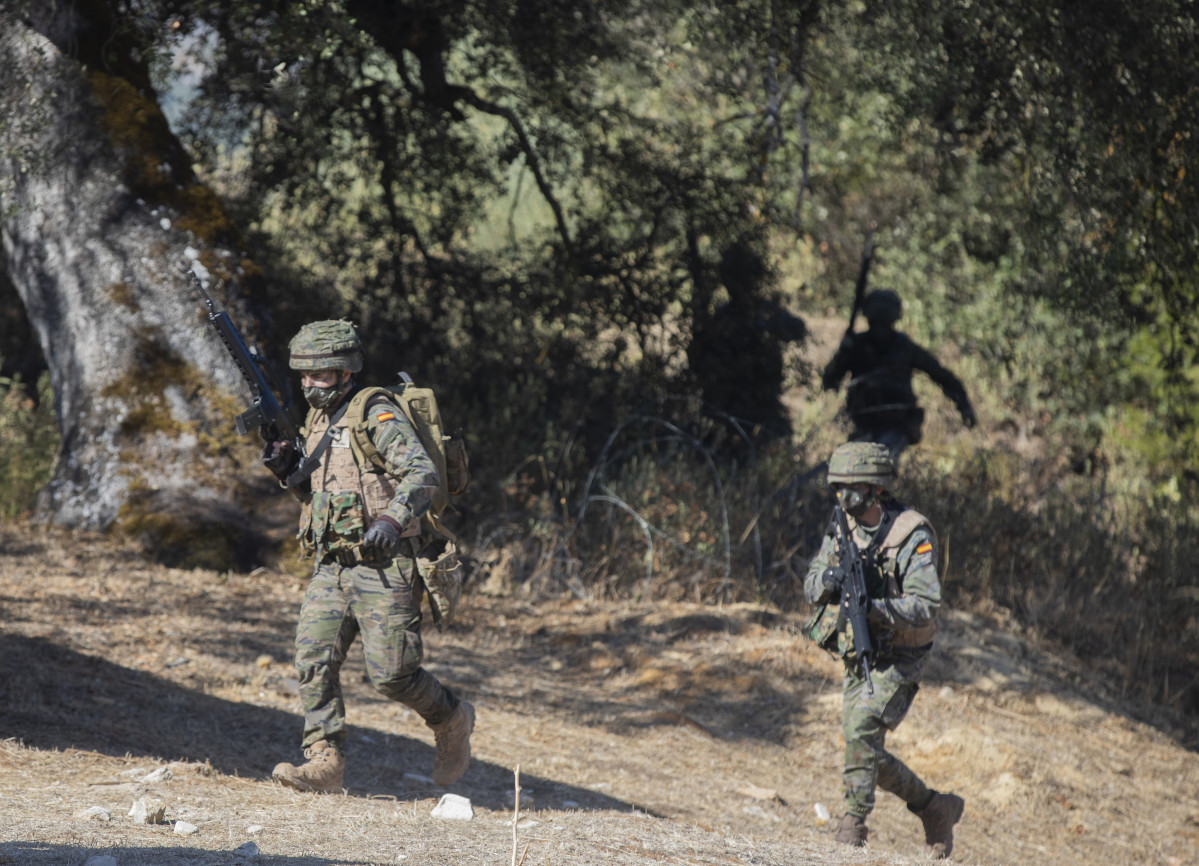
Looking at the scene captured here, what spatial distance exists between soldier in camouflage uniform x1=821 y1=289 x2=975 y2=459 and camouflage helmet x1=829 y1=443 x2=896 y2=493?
14.8ft

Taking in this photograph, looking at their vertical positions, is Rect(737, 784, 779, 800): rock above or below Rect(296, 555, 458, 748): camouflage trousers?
below

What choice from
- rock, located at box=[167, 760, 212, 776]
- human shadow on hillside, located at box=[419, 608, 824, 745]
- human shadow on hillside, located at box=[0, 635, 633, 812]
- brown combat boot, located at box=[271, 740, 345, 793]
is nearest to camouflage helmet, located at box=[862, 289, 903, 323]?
human shadow on hillside, located at box=[419, 608, 824, 745]

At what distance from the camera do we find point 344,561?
14.4 feet

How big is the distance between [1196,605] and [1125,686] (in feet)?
5.10

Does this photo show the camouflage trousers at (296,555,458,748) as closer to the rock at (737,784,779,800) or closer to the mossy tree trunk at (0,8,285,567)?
the rock at (737,784,779,800)

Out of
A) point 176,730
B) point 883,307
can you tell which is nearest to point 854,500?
point 176,730

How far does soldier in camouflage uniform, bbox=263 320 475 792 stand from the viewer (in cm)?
428

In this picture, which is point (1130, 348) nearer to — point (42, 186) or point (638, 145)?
point (638, 145)

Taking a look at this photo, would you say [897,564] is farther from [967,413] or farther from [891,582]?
[967,413]

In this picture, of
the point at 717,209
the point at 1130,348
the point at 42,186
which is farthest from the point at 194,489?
the point at 1130,348

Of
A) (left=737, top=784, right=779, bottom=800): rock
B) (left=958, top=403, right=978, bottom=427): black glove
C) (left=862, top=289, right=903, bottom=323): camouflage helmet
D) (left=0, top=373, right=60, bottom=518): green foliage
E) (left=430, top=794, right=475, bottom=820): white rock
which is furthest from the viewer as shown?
(left=862, top=289, right=903, bottom=323): camouflage helmet

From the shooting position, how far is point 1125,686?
8.05 meters

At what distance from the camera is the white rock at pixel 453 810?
414 cm

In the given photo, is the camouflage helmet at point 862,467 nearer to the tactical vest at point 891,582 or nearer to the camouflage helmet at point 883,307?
the tactical vest at point 891,582
